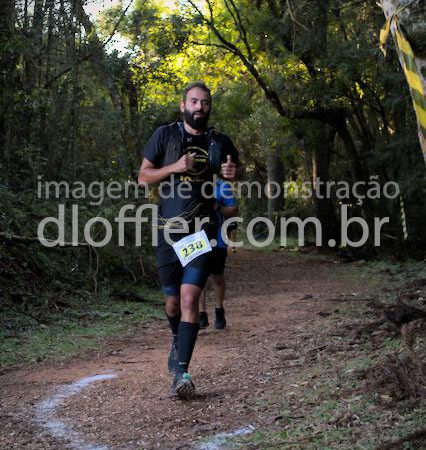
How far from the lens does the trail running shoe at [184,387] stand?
5297mm

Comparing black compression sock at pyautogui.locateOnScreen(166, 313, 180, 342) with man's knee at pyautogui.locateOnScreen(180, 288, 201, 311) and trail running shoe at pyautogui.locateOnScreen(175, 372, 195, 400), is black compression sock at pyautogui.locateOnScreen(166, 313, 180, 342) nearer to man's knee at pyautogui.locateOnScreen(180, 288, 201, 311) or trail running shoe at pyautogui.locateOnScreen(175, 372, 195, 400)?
man's knee at pyautogui.locateOnScreen(180, 288, 201, 311)

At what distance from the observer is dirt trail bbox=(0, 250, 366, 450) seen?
4680 millimetres

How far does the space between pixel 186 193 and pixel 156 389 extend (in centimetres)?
167

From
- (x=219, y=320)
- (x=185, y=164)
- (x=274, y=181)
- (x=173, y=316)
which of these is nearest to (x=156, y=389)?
(x=173, y=316)

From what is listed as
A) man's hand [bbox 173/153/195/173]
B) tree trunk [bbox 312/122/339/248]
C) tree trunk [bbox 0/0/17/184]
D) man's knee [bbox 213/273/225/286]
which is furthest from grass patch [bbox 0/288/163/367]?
tree trunk [bbox 312/122/339/248]

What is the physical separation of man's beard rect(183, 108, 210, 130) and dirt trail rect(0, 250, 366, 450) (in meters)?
2.16

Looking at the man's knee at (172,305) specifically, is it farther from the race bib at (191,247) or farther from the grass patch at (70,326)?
the grass patch at (70,326)

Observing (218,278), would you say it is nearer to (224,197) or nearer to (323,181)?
(224,197)

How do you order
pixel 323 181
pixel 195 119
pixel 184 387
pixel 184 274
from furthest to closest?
pixel 323 181
pixel 195 119
pixel 184 274
pixel 184 387

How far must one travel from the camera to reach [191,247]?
5539 mm

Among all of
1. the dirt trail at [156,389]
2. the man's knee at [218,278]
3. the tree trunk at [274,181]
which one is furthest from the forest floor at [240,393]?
the tree trunk at [274,181]

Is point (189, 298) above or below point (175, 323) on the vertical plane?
above

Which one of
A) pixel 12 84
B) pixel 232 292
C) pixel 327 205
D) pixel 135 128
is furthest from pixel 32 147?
pixel 327 205

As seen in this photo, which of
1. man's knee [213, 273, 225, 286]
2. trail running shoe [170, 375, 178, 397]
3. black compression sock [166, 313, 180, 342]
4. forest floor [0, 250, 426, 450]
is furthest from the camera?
man's knee [213, 273, 225, 286]
